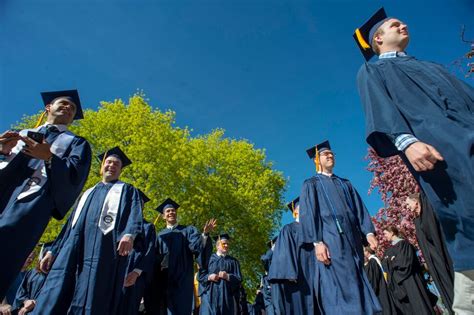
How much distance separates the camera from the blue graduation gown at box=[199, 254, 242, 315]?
975 centimetres

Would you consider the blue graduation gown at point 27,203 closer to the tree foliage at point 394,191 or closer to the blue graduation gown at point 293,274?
the blue graduation gown at point 293,274

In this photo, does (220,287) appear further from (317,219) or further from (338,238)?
(338,238)

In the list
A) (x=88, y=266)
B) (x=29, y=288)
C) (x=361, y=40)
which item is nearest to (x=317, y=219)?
(x=361, y=40)

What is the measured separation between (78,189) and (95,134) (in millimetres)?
16286

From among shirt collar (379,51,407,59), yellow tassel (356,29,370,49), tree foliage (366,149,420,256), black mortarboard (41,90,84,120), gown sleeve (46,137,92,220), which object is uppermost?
tree foliage (366,149,420,256)

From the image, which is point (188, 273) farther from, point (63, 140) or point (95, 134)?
point (95, 134)

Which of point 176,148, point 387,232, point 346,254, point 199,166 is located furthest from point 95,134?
point 346,254

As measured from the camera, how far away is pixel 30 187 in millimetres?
2729

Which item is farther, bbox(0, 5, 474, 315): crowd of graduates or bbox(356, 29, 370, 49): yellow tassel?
bbox(356, 29, 370, 49): yellow tassel

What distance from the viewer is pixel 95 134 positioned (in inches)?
711

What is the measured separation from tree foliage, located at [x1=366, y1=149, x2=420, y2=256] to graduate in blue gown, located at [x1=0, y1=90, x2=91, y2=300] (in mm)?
14978

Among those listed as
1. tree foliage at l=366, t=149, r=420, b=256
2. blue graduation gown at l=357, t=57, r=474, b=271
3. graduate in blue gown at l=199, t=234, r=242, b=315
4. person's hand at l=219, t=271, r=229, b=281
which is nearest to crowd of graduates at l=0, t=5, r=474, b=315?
blue graduation gown at l=357, t=57, r=474, b=271

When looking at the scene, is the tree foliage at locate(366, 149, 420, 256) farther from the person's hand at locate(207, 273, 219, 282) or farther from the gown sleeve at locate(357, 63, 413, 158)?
the gown sleeve at locate(357, 63, 413, 158)

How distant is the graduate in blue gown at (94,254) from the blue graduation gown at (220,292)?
5801mm
